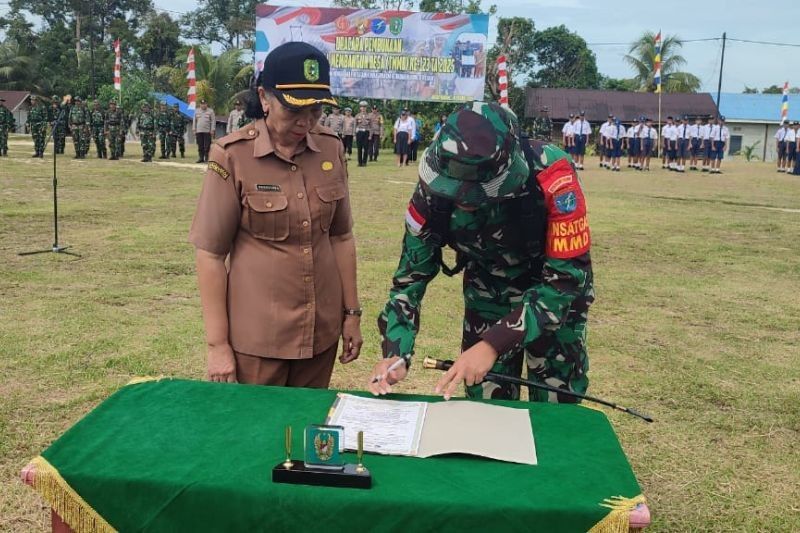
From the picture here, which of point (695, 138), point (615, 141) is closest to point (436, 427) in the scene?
point (615, 141)

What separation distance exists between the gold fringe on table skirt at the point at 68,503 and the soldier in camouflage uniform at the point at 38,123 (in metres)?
18.9

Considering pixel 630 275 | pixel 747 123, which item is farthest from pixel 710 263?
pixel 747 123

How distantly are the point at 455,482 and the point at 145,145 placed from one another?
1888 cm

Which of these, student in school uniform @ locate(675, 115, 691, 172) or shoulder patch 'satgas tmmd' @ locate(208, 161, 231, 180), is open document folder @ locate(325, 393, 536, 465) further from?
student in school uniform @ locate(675, 115, 691, 172)

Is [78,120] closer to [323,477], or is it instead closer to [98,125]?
[98,125]

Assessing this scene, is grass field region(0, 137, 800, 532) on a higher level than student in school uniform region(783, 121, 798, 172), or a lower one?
lower

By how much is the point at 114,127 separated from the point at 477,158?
18351 millimetres

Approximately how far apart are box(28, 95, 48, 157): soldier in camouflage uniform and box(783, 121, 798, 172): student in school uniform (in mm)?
20342

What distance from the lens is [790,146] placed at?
21984mm

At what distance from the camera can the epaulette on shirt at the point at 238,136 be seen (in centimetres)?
233

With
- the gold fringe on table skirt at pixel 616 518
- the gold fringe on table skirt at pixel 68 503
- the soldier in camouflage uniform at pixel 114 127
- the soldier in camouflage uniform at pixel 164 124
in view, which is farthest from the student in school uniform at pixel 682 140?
the gold fringe on table skirt at pixel 68 503

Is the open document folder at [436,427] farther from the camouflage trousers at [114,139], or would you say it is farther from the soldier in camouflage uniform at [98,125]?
the soldier in camouflage uniform at [98,125]

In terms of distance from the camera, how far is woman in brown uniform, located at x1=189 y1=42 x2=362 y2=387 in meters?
2.30

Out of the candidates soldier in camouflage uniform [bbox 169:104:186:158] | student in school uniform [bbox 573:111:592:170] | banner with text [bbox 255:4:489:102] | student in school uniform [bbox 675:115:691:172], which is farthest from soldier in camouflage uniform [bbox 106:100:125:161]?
student in school uniform [bbox 675:115:691:172]
